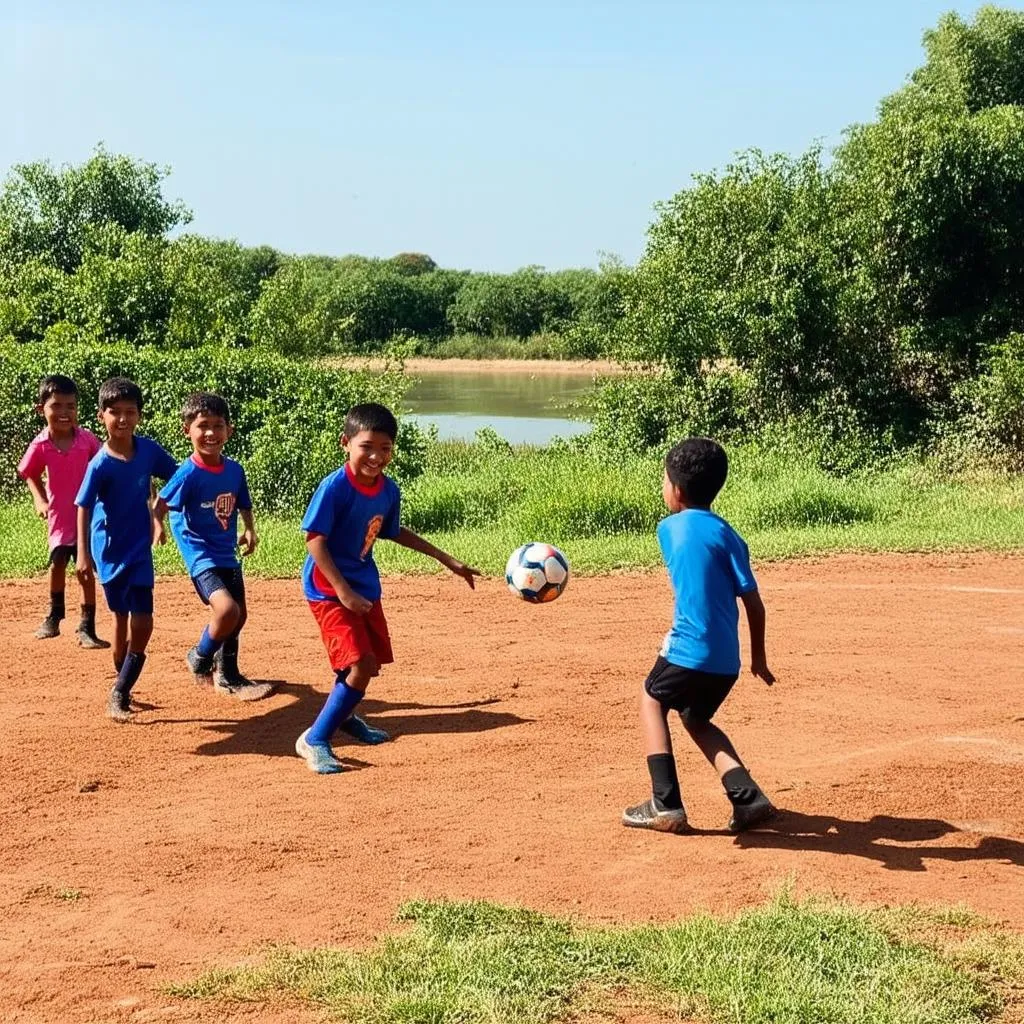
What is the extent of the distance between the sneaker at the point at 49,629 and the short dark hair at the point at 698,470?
553cm

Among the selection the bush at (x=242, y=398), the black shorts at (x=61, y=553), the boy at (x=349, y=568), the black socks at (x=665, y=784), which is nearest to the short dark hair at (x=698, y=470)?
the black socks at (x=665, y=784)

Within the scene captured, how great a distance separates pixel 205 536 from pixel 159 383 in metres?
9.14

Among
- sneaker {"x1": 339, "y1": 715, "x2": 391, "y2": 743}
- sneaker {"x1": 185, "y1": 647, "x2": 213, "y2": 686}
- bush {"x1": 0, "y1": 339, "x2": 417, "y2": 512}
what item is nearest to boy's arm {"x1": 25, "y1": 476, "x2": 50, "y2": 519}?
sneaker {"x1": 185, "y1": 647, "x2": 213, "y2": 686}

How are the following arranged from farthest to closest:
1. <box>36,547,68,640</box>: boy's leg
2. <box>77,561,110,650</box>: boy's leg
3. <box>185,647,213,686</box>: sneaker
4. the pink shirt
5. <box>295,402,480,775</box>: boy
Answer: <box>36,547,68,640</box>: boy's leg, the pink shirt, <box>77,561,110,650</box>: boy's leg, <box>185,647,213,686</box>: sneaker, <box>295,402,480,775</box>: boy

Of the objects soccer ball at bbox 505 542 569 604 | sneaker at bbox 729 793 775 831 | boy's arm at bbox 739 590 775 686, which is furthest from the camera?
soccer ball at bbox 505 542 569 604

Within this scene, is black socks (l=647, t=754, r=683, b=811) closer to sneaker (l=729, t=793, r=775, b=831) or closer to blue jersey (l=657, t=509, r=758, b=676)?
sneaker (l=729, t=793, r=775, b=831)

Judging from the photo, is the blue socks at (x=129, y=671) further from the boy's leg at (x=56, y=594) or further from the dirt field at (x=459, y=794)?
the boy's leg at (x=56, y=594)

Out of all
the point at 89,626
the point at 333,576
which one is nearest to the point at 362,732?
the point at 333,576

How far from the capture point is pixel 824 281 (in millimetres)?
18359

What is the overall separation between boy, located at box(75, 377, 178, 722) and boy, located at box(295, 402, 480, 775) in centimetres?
118

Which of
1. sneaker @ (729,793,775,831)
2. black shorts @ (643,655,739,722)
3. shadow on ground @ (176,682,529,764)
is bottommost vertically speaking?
shadow on ground @ (176,682,529,764)

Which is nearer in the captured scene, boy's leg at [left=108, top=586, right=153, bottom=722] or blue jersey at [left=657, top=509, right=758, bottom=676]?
blue jersey at [left=657, top=509, right=758, bottom=676]

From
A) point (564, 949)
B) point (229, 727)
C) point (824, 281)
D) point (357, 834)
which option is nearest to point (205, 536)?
point (229, 727)

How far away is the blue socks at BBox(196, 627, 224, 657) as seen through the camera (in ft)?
23.9
